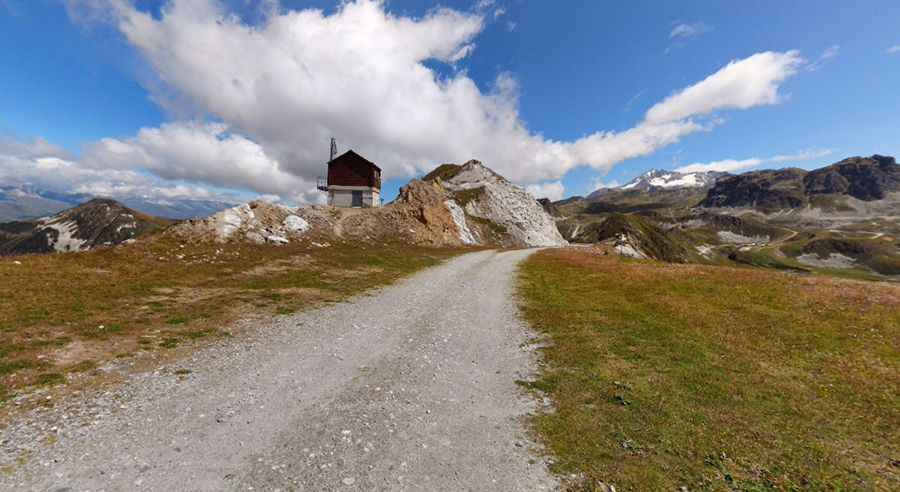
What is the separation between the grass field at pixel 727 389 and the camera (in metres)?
7.85

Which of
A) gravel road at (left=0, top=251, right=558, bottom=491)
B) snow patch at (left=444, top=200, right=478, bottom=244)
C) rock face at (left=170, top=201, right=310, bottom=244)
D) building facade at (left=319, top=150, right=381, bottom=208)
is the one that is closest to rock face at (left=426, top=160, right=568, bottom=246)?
snow patch at (left=444, top=200, right=478, bottom=244)

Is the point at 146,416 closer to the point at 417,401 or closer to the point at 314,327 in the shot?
the point at 417,401

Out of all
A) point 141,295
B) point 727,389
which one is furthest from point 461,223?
point 727,389

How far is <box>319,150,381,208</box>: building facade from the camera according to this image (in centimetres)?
7438

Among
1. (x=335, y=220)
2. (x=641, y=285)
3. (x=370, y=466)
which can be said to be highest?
(x=335, y=220)

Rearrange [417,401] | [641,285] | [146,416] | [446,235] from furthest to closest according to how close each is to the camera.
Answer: [446,235] → [641,285] → [417,401] → [146,416]

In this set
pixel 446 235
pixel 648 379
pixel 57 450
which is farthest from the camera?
pixel 446 235

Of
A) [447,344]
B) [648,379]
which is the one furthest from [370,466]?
[648,379]

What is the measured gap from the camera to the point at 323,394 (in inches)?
421

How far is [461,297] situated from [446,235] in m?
43.7

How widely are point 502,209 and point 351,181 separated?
38.3 m

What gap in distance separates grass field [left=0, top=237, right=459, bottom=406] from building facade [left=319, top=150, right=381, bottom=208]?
3852 cm

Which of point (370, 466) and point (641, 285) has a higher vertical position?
point (641, 285)

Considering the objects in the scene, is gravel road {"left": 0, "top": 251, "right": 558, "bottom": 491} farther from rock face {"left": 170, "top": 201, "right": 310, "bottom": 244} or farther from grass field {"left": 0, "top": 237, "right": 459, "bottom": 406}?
rock face {"left": 170, "top": 201, "right": 310, "bottom": 244}
